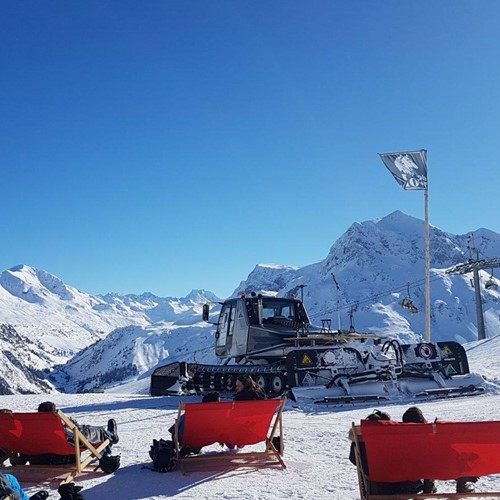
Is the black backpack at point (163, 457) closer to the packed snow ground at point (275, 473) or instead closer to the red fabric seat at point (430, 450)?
the packed snow ground at point (275, 473)

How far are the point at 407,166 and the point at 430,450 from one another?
66.1ft

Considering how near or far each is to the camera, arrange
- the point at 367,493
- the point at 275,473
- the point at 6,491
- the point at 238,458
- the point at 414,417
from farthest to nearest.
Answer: the point at 238,458 → the point at 275,473 → the point at 414,417 → the point at 367,493 → the point at 6,491

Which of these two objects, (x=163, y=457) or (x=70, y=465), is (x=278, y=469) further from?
(x=70, y=465)

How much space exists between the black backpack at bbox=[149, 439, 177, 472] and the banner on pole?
1860 cm

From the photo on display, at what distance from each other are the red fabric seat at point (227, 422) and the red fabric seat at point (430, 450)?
259cm

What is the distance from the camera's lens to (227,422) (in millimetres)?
7281

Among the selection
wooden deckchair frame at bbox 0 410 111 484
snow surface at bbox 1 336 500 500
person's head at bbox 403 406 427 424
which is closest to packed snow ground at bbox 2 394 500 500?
snow surface at bbox 1 336 500 500

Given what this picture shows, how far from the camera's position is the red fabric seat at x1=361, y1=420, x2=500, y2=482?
4.73 m

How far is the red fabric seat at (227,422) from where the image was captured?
23.4 ft

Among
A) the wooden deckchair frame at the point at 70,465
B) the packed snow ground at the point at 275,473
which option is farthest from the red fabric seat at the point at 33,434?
the packed snow ground at the point at 275,473

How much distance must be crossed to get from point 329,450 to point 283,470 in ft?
4.90

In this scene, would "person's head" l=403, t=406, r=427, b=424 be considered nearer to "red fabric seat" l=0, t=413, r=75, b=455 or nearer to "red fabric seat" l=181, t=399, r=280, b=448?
"red fabric seat" l=181, t=399, r=280, b=448

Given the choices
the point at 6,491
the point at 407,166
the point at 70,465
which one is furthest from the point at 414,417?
the point at 407,166

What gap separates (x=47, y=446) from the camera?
22.4 feet
